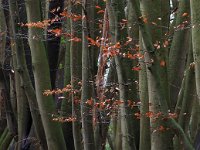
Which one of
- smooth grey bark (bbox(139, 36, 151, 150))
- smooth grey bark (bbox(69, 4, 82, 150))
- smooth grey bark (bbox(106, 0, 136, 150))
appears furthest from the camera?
smooth grey bark (bbox(69, 4, 82, 150))

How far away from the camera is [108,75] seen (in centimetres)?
777

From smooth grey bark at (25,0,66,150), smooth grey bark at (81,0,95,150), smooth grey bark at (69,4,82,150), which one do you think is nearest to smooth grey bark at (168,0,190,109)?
smooth grey bark at (81,0,95,150)

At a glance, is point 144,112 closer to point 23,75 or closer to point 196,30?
point 196,30

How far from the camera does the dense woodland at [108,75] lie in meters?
5.75

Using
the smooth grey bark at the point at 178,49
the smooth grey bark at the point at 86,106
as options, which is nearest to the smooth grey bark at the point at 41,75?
the smooth grey bark at the point at 86,106

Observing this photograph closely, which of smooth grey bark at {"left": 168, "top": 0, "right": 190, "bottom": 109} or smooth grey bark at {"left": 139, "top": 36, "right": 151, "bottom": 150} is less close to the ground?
smooth grey bark at {"left": 168, "top": 0, "right": 190, "bottom": 109}

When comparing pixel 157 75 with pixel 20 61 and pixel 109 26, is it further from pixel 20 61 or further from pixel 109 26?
pixel 20 61

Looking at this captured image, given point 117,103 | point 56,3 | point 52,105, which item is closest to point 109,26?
point 117,103

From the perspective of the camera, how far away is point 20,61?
829 cm

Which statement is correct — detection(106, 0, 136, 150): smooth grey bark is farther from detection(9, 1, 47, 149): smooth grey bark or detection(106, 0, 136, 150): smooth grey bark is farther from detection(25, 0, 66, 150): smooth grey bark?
detection(9, 1, 47, 149): smooth grey bark

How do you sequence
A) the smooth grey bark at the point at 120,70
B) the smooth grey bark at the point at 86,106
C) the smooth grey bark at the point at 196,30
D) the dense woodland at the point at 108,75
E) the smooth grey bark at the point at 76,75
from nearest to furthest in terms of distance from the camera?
the smooth grey bark at the point at 196,30 < the dense woodland at the point at 108,75 < the smooth grey bark at the point at 120,70 < the smooth grey bark at the point at 86,106 < the smooth grey bark at the point at 76,75

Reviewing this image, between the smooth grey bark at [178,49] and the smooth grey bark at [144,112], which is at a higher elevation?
the smooth grey bark at [178,49]

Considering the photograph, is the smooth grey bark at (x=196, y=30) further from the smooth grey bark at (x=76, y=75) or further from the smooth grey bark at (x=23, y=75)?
the smooth grey bark at (x=23, y=75)

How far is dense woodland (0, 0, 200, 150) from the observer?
5.75 m
